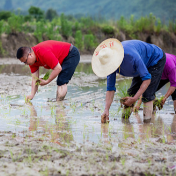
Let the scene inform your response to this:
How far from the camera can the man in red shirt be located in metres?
5.06

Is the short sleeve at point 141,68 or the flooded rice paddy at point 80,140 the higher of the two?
the short sleeve at point 141,68

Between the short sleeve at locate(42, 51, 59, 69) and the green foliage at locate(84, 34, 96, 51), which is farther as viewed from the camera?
the green foliage at locate(84, 34, 96, 51)

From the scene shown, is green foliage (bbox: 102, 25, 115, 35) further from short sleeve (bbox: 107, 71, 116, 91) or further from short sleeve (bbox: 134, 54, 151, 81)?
short sleeve (bbox: 134, 54, 151, 81)

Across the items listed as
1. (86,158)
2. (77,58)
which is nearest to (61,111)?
(77,58)

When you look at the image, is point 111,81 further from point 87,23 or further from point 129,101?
point 87,23

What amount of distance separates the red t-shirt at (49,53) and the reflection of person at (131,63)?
132 cm

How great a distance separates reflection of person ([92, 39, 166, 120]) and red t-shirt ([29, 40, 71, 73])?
4.32 feet

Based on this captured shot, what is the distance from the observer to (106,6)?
93188 millimetres

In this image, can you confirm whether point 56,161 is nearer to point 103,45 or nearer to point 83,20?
point 103,45

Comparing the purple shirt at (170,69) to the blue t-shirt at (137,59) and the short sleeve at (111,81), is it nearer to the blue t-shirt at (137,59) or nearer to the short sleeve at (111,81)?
the blue t-shirt at (137,59)

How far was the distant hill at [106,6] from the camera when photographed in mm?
81438

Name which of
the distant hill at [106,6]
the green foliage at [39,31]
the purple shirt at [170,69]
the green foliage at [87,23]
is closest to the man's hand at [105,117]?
the purple shirt at [170,69]

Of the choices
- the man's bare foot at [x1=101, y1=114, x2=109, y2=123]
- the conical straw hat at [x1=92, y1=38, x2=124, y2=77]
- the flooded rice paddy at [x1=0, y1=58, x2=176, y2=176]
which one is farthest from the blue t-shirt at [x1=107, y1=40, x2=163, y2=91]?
the flooded rice paddy at [x1=0, y1=58, x2=176, y2=176]

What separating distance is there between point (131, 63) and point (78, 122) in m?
1.17
